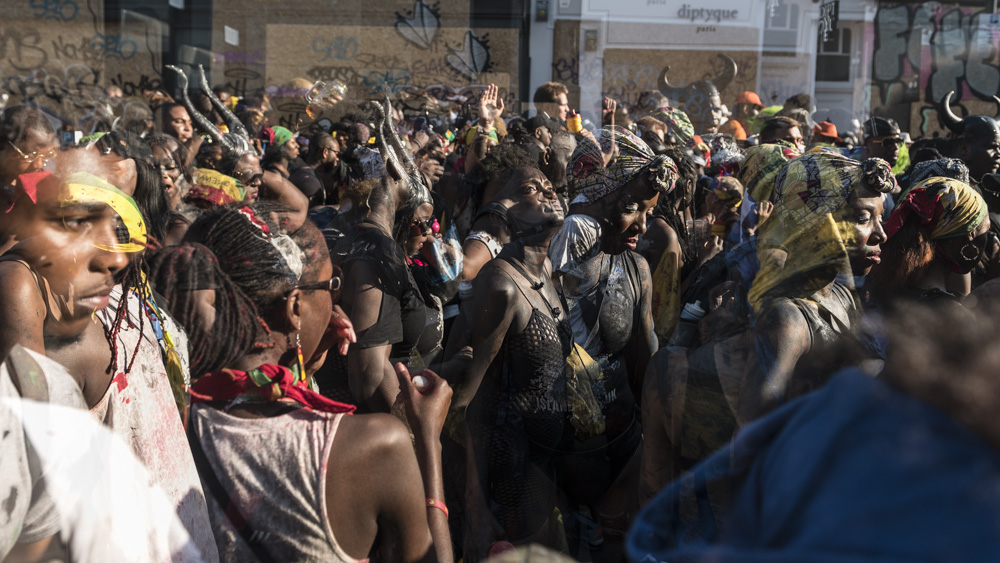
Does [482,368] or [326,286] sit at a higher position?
[326,286]

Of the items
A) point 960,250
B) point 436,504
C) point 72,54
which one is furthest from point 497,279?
point 72,54

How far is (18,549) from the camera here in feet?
4.54

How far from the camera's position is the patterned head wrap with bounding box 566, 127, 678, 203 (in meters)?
3.76

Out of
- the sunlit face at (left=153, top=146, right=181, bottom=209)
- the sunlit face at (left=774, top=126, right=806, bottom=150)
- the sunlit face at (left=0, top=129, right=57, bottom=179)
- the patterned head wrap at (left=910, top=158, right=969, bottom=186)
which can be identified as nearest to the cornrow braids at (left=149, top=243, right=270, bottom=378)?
the sunlit face at (left=0, top=129, right=57, bottom=179)

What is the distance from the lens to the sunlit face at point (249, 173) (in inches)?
203

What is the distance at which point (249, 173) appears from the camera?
5.58 metres

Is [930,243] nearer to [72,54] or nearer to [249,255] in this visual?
[249,255]

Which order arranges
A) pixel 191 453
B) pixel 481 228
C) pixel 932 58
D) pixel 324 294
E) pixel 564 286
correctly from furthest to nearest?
pixel 932 58
pixel 481 228
pixel 564 286
pixel 324 294
pixel 191 453

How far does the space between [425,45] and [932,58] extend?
33.5 feet

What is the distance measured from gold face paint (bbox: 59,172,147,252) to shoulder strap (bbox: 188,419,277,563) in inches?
19.3

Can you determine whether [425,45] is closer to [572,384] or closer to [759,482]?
[572,384]

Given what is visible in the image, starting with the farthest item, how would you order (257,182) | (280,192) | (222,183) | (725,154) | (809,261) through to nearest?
(725,154)
(257,182)
(222,183)
(280,192)
(809,261)

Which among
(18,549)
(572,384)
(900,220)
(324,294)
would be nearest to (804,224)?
(900,220)

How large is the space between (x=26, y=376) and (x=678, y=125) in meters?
7.25
